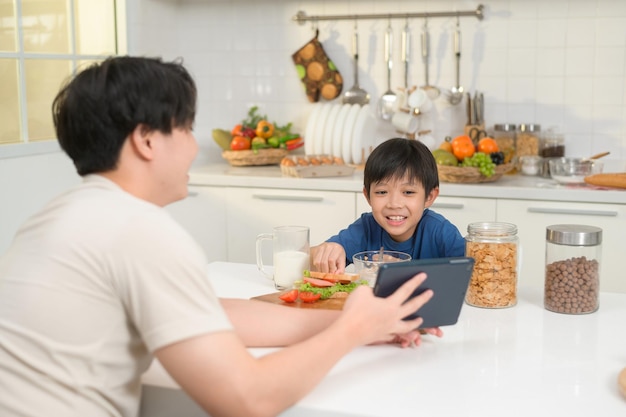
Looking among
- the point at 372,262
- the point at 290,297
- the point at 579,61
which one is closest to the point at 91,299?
the point at 290,297

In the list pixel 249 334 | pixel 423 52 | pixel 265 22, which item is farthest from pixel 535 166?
pixel 249 334

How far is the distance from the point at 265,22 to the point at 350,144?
0.79 metres

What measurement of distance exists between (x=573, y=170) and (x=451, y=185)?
1.55 feet

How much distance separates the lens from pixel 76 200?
3.86 ft

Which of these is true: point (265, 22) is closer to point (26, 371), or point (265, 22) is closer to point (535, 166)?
point (535, 166)

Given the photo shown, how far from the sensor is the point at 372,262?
168 centimetres

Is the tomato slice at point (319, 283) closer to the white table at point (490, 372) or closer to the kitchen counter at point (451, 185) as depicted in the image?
the white table at point (490, 372)

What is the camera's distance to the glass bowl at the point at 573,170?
312 cm

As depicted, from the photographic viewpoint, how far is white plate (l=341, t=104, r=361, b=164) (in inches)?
142

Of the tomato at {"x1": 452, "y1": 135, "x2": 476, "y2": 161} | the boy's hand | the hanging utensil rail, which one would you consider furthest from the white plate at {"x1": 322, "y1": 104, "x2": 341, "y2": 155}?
the boy's hand

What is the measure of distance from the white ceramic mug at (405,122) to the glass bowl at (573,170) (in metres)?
0.72

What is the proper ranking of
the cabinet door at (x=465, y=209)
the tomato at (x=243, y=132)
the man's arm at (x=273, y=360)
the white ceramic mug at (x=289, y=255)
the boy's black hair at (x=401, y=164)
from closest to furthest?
the man's arm at (x=273, y=360), the white ceramic mug at (x=289, y=255), the boy's black hair at (x=401, y=164), the cabinet door at (x=465, y=209), the tomato at (x=243, y=132)

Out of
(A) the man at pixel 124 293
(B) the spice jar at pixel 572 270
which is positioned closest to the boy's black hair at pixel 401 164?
(B) the spice jar at pixel 572 270

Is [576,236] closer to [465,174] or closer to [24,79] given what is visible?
[465,174]
